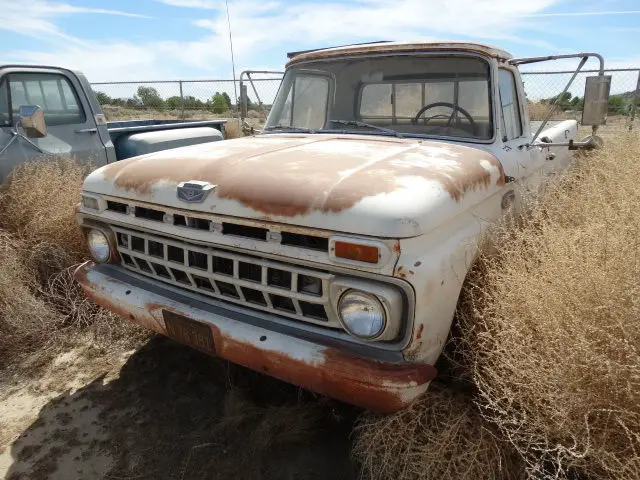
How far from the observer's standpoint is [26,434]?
8.64 ft

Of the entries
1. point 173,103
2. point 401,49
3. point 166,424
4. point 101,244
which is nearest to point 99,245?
point 101,244

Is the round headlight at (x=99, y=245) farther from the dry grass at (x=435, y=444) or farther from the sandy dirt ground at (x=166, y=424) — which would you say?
the dry grass at (x=435, y=444)

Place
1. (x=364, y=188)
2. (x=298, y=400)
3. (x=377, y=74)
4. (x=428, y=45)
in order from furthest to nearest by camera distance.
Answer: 1. (x=377, y=74)
2. (x=428, y=45)
3. (x=298, y=400)
4. (x=364, y=188)

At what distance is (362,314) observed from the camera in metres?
1.89

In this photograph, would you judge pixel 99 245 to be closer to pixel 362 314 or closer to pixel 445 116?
pixel 362 314

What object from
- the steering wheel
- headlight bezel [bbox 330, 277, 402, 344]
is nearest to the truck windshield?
the steering wheel

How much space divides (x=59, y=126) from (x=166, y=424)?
147 inches

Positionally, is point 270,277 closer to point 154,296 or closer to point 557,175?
point 154,296

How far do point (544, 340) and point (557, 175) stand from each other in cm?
269

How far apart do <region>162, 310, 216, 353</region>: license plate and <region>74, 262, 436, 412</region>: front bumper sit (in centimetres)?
3

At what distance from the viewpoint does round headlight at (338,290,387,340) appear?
1.87 m

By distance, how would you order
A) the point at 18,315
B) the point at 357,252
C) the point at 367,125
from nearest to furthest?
1. the point at 357,252
2. the point at 367,125
3. the point at 18,315

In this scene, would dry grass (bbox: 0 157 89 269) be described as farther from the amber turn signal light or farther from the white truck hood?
the amber turn signal light

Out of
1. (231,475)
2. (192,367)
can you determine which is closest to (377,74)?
(192,367)
